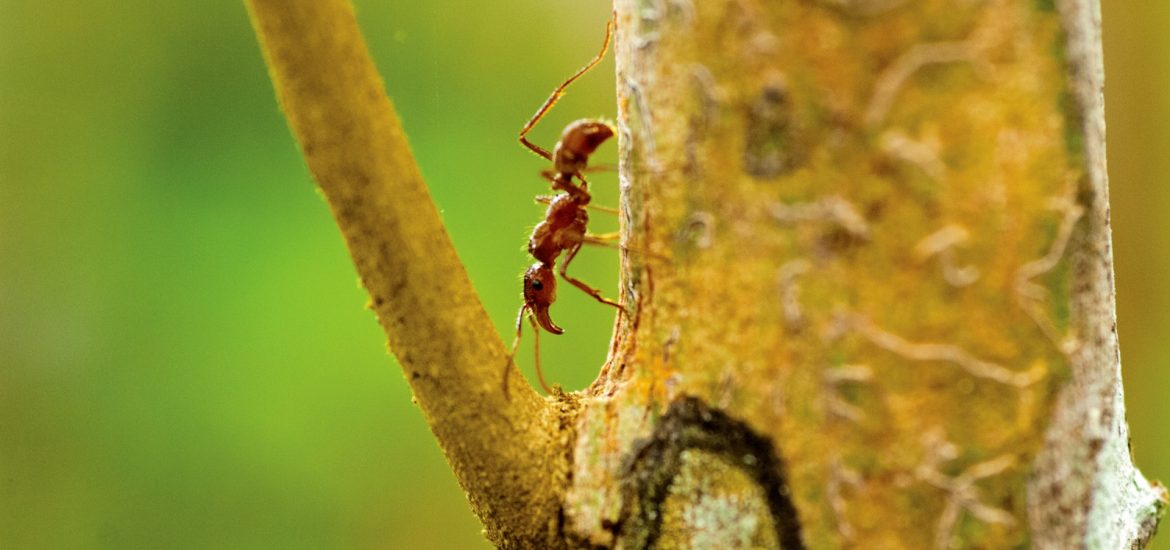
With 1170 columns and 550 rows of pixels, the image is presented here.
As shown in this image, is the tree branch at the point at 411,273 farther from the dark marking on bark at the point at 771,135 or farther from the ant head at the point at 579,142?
the ant head at the point at 579,142

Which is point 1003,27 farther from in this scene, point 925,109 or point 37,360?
point 37,360

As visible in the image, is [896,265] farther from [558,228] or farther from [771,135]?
[558,228]

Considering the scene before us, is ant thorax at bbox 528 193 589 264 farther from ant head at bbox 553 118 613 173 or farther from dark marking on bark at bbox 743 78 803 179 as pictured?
dark marking on bark at bbox 743 78 803 179

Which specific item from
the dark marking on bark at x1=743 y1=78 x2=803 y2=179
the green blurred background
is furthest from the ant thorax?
the green blurred background

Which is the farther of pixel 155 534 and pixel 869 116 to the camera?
pixel 155 534

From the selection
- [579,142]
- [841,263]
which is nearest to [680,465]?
[841,263]

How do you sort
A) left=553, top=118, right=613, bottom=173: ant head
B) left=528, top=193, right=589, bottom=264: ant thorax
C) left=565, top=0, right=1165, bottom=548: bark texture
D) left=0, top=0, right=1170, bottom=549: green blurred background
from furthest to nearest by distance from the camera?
left=0, top=0, right=1170, bottom=549: green blurred background < left=528, top=193, right=589, bottom=264: ant thorax < left=553, top=118, right=613, bottom=173: ant head < left=565, top=0, right=1165, bottom=548: bark texture

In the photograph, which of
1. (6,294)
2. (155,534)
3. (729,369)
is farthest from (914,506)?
(6,294)
